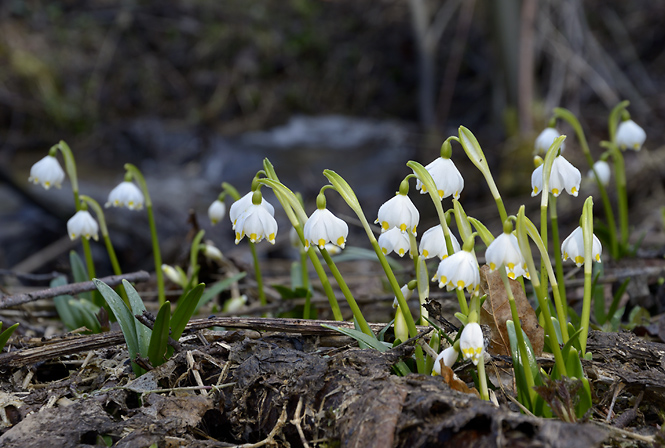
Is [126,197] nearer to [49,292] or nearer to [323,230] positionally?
Answer: [49,292]

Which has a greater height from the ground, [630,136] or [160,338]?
[630,136]

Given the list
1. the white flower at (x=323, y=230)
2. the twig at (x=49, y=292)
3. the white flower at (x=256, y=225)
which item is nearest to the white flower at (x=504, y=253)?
the white flower at (x=323, y=230)

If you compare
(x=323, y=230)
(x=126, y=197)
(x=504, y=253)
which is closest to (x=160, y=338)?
(x=323, y=230)

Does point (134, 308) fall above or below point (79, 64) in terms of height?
below

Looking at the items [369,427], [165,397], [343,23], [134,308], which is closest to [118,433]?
[165,397]

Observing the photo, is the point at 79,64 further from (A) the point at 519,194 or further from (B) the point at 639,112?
(B) the point at 639,112

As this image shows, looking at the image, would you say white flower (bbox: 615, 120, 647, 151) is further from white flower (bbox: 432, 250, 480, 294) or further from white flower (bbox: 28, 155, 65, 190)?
white flower (bbox: 28, 155, 65, 190)
